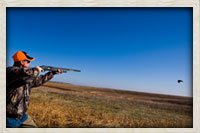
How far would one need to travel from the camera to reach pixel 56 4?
10.8 ft

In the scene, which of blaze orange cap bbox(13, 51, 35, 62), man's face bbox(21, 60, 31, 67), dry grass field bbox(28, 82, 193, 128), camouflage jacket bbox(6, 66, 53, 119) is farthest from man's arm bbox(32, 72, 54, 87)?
dry grass field bbox(28, 82, 193, 128)

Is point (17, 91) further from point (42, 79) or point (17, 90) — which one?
point (42, 79)

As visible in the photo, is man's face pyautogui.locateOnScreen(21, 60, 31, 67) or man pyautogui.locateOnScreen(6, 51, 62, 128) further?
man's face pyautogui.locateOnScreen(21, 60, 31, 67)

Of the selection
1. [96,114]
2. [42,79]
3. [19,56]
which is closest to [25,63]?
[19,56]

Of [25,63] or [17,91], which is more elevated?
[25,63]

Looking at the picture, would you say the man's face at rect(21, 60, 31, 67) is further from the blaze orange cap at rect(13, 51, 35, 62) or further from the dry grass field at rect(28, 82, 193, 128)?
the dry grass field at rect(28, 82, 193, 128)

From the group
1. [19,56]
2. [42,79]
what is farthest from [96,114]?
[19,56]

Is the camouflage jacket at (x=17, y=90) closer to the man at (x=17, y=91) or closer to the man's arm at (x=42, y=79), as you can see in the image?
the man at (x=17, y=91)

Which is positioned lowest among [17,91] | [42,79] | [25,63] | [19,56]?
[17,91]

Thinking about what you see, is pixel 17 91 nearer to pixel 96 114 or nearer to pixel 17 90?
pixel 17 90

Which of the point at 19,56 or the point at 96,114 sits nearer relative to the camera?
the point at 19,56

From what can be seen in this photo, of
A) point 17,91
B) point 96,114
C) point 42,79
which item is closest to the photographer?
point 17,91

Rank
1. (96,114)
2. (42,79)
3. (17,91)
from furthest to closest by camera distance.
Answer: (96,114)
(42,79)
(17,91)
